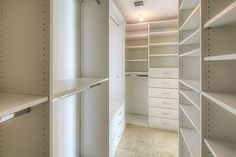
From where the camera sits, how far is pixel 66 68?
1.69 m

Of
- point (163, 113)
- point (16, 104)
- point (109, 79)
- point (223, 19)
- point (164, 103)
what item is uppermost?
point (223, 19)

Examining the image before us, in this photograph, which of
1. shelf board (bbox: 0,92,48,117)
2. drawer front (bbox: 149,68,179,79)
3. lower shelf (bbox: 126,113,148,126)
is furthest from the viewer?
lower shelf (bbox: 126,113,148,126)

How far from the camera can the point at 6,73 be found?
0.86 m

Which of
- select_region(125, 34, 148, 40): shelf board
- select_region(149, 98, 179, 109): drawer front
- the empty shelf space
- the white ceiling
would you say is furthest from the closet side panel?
select_region(125, 34, 148, 40): shelf board

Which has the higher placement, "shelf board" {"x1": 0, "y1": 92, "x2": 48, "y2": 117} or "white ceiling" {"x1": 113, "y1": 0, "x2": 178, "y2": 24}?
"white ceiling" {"x1": 113, "y1": 0, "x2": 178, "y2": 24}

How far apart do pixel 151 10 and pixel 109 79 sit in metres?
2.05

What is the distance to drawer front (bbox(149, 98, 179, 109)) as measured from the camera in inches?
135

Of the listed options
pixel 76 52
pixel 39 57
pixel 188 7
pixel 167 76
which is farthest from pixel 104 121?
pixel 167 76

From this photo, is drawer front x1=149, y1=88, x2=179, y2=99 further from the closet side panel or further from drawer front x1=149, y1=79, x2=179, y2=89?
the closet side panel

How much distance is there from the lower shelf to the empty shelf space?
2837 mm

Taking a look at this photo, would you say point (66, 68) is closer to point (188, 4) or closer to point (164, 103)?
point (188, 4)

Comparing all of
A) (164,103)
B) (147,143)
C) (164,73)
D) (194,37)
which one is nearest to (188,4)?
(194,37)

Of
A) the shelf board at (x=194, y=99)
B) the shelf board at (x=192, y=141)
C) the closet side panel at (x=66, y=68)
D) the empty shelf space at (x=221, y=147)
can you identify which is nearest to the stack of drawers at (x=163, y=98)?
the shelf board at (x=192, y=141)

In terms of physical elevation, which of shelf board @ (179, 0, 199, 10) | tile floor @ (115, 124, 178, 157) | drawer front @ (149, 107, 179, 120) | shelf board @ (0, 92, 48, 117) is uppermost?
shelf board @ (179, 0, 199, 10)
